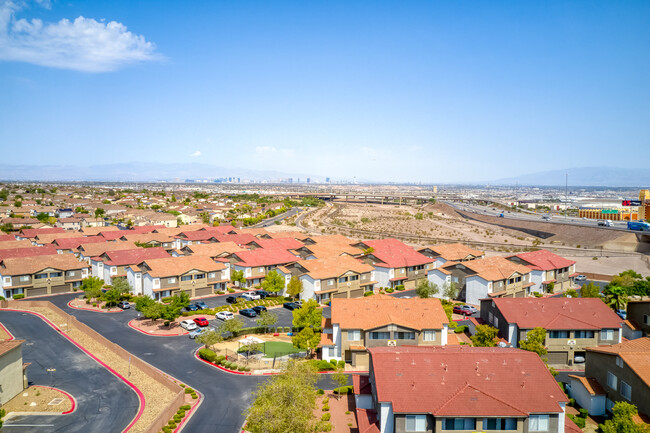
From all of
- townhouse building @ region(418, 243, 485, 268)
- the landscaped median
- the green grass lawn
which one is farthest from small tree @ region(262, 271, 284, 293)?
townhouse building @ region(418, 243, 485, 268)

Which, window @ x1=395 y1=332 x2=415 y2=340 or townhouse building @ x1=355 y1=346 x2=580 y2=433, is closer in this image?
townhouse building @ x1=355 y1=346 x2=580 y2=433

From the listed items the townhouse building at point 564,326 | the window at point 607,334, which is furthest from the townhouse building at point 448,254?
the window at point 607,334

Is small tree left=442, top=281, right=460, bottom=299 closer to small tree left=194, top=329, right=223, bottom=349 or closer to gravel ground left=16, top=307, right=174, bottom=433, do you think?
small tree left=194, top=329, right=223, bottom=349

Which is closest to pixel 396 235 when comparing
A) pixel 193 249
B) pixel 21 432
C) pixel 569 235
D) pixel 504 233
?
pixel 504 233

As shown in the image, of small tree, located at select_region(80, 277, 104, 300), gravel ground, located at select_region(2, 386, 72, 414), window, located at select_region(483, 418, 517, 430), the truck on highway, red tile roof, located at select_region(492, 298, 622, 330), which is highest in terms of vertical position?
the truck on highway

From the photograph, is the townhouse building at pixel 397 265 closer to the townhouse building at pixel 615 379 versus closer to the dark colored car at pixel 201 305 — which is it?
the dark colored car at pixel 201 305

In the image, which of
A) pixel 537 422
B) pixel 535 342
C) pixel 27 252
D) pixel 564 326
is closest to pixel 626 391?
pixel 535 342

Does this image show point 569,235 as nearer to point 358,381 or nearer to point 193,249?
point 193,249
